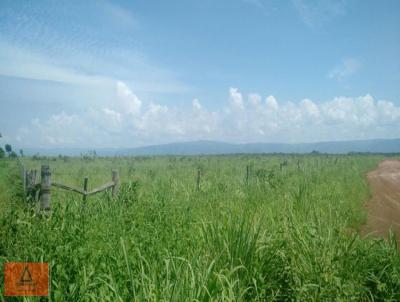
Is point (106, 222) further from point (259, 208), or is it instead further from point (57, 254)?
point (259, 208)

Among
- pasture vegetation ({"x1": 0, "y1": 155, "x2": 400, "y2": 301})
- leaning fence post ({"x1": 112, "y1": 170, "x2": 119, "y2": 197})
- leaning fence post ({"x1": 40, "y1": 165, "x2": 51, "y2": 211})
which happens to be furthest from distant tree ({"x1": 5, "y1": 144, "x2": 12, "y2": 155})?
pasture vegetation ({"x1": 0, "y1": 155, "x2": 400, "y2": 301})

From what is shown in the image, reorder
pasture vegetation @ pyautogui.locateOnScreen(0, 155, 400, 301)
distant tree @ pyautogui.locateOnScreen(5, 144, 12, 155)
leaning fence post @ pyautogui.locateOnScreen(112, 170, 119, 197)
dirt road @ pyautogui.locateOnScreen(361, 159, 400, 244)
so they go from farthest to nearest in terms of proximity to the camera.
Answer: distant tree @ pyautogui.locateOnScreen(5, 144, 12, 155)
dirt road @ pyautogui.locateOnScreen(361, 159, 400, 244)
leaning fence post @ pyautogui.locateOnScreen(112, 170, 119, 197)
pasture vegetation @ pyautogui.locateOnScreen(0, 155, 400, 301)

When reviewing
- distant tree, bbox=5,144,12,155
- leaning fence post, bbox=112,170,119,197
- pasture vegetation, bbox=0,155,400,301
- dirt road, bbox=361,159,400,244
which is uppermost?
distant tree, bbox=5,144,12,155

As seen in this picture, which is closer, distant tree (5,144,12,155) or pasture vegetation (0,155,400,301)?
pasture vegetation (0,155,400,301)

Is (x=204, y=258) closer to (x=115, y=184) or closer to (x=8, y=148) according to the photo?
(x=115, y=184)

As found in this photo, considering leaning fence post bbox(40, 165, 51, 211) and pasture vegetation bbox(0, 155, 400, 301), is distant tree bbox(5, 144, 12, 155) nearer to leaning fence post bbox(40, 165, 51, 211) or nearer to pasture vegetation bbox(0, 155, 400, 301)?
leaning fence post bbox(40, 165, 51, 211)

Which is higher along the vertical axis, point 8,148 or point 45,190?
point 8,148

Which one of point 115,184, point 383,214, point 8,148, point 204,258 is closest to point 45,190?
point 115,184

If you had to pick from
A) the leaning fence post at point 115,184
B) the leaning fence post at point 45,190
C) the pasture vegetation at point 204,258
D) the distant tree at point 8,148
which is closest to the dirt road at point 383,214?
the pasture vegetation at point 204,258

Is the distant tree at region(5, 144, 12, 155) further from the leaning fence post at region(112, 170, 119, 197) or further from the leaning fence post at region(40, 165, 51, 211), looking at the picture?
the leaning fence post at region(40, 165, 51, 211)

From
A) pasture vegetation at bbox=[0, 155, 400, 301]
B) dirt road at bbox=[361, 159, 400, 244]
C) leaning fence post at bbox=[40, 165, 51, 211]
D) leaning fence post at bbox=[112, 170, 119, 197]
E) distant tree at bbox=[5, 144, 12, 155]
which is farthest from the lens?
distant tree at bbox=[5, 144, 12, 155]

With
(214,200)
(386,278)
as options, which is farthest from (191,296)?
→ (214,200)

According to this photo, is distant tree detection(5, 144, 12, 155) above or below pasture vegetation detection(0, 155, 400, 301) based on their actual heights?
above

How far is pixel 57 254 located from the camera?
12.2ft
